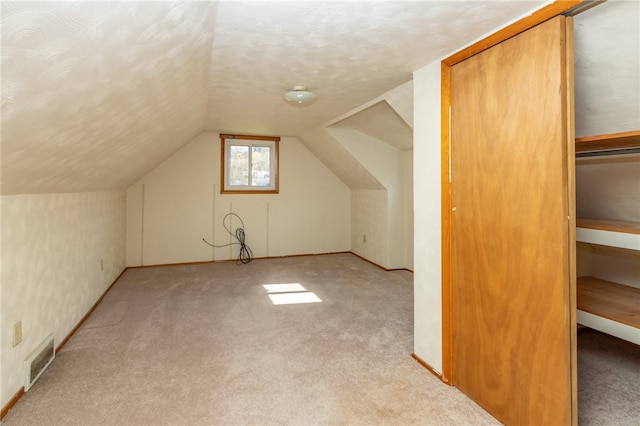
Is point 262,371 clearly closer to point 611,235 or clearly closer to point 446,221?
point 446,221

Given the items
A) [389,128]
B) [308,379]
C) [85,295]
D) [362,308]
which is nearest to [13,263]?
[85,295]

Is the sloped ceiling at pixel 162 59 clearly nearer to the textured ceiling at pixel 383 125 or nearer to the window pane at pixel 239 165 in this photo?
the textured ceiling at pixel 383 125

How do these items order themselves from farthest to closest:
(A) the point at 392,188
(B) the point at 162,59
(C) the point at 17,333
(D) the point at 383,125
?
(A) the point at 392,188, (D) the point at 383,125, (C) the point at 17,333, (B) the point at 162,59

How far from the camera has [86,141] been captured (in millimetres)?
1815

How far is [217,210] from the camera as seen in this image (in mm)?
5105

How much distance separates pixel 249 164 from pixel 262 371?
3845mm

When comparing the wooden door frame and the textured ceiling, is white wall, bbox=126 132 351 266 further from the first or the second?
the wooden door frame

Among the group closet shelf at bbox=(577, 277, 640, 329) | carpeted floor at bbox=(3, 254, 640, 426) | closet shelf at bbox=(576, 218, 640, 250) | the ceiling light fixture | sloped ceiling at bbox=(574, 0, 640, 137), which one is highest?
the ceiling light fixture

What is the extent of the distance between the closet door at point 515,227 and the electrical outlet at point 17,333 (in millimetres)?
2458

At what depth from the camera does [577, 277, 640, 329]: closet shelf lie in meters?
1.49

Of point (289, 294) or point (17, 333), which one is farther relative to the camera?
point (289, 294)

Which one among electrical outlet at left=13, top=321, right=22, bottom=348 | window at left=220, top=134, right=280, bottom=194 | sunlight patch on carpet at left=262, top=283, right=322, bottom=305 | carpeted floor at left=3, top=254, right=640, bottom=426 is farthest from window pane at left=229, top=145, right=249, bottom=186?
electrical outlet at left=13, top=321, right=22, bottom=348

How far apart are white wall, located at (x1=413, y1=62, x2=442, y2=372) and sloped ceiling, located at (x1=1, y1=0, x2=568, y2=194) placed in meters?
0.22

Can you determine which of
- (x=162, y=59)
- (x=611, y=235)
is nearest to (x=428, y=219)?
(x=611, y=235)
